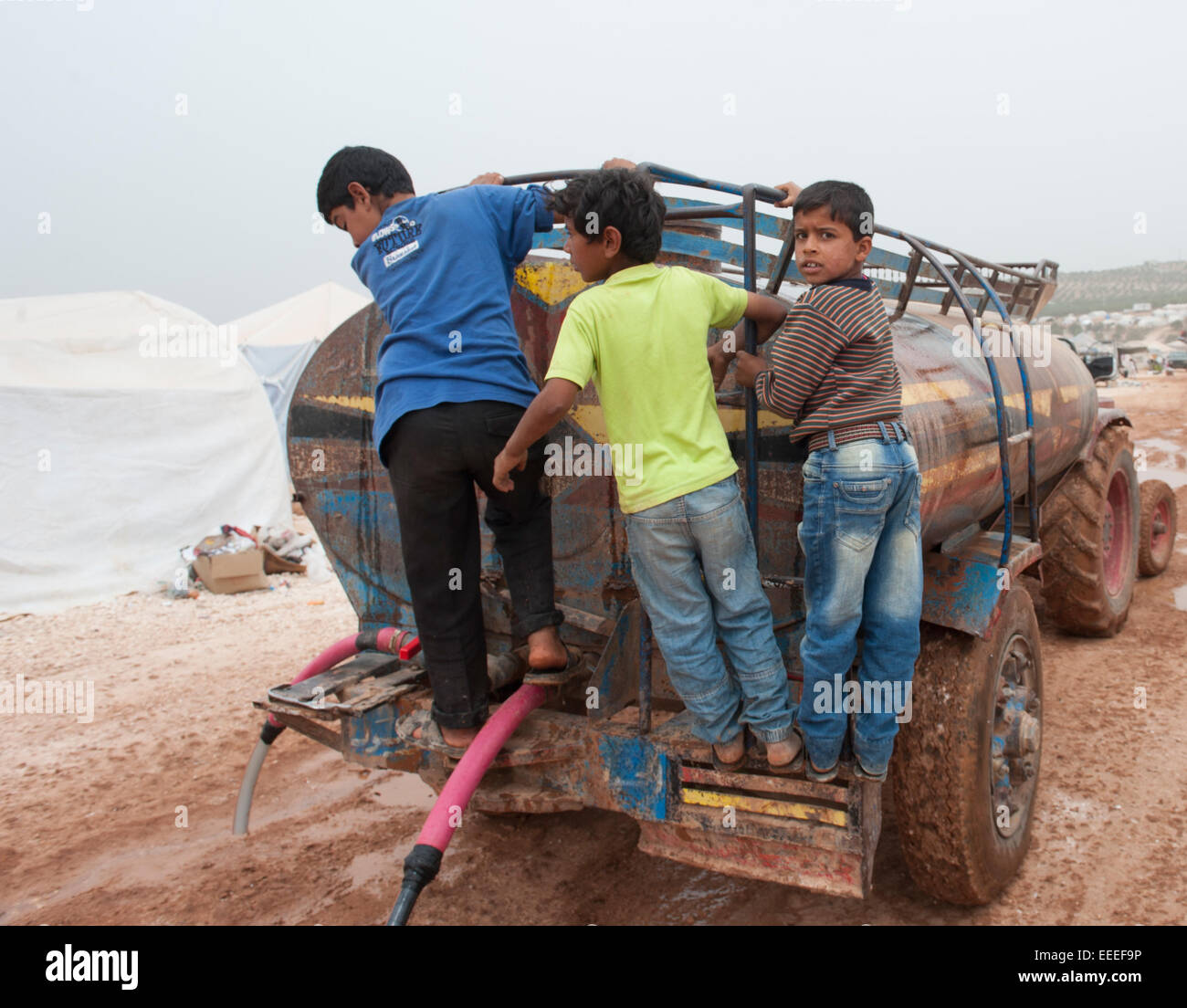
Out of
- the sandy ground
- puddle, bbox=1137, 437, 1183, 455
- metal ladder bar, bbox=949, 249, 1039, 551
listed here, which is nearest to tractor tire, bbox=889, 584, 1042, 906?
the sandy ground

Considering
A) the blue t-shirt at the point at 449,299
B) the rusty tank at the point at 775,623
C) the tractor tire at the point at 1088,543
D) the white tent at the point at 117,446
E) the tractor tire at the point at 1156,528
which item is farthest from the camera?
the white tent at the point at 117,446

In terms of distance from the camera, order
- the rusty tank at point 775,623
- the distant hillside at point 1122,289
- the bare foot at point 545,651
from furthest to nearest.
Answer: the distant hillside at point 1122,289 → the bare foot at point 545,651 → the rusty tank at point 775,623

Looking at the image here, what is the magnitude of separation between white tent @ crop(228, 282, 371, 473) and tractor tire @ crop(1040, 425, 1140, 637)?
10559mm

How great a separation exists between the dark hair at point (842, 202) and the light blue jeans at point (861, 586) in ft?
1.86

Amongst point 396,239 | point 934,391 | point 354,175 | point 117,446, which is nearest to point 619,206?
point 396,239

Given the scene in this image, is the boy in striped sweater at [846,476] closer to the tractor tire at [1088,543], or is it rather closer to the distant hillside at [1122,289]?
the tractor tire at [1088,543]

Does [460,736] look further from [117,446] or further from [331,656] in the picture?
[117,446]

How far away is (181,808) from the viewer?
4117mm

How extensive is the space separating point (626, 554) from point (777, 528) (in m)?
0.50

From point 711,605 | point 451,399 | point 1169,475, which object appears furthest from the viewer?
point 1169,475

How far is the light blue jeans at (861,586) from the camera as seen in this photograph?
7.39 ft

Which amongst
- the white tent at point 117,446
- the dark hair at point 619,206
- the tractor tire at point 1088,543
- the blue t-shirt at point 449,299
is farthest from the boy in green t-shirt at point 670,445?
the white tent at point 117,446

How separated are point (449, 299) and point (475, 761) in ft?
4.42

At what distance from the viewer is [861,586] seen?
229 cm
